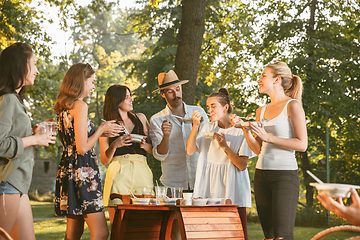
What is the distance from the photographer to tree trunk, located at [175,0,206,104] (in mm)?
6188

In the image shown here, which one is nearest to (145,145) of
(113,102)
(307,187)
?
(113,102)

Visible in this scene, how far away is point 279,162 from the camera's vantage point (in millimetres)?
2895

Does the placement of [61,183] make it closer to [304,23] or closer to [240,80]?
[240,80]

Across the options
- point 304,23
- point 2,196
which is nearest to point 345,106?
point 304,23

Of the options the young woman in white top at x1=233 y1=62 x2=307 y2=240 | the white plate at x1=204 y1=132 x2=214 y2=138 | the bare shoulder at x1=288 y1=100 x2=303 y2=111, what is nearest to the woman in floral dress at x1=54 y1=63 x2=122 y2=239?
the white plate at x1=204 y1=132 x2=214 y2=138

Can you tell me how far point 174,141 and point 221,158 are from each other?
2.16 ft

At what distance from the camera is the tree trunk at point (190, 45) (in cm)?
619

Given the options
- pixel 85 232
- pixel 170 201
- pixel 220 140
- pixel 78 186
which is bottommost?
pixel 85 232

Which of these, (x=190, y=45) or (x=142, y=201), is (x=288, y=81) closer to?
(x=142, y=201)

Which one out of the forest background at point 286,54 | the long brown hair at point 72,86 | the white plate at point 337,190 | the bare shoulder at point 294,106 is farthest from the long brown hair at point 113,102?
the forest background at point 286,54

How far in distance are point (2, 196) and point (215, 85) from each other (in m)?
13.5

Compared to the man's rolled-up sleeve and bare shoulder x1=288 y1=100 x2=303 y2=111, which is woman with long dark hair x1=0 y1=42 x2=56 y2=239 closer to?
the man's rolled-up sleeve

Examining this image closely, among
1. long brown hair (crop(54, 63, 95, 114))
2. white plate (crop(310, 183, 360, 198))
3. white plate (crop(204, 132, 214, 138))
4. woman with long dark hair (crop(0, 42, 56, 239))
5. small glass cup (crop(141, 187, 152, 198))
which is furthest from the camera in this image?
white plate (crop(204, 132, 214, 138))

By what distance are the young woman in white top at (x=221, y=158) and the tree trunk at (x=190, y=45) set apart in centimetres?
231
